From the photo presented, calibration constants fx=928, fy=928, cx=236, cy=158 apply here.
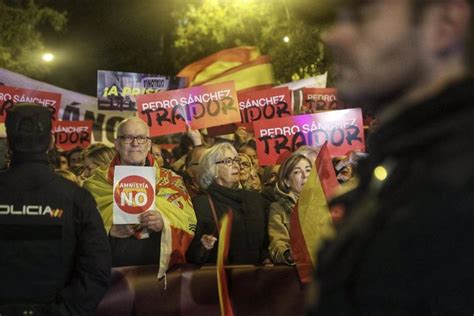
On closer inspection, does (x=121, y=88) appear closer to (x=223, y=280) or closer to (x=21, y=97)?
(x=21, y=97)

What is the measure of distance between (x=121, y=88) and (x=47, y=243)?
26.1 feet

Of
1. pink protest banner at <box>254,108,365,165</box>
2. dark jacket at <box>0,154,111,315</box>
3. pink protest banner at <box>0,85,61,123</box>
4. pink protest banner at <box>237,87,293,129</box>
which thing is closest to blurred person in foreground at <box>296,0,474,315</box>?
dark jacket at <box>0,154,111,315</box>

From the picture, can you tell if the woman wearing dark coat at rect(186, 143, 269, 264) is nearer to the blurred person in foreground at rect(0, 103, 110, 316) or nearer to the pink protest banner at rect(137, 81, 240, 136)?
the blurred person in foreground at rect(0, 103, 110, 316)

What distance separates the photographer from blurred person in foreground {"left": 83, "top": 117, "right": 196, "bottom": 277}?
A: 6809 mm

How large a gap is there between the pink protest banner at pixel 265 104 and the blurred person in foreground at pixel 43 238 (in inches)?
263

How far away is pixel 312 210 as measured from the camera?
6609 mm

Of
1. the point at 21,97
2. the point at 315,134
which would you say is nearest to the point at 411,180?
the point at 315,134

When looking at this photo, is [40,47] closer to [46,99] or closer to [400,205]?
[46,99]

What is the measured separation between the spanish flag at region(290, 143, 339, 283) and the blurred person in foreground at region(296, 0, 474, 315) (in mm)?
5027

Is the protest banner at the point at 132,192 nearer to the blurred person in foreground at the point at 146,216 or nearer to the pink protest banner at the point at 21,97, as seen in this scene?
the blurred person in foreground at the point at 146,216

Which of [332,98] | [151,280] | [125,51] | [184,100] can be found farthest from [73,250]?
[125,51]

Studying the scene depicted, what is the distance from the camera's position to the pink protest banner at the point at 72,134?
39.2ft

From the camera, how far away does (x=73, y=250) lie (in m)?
4.75

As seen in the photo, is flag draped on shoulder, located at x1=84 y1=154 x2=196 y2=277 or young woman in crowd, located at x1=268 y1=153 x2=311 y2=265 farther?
young woman in crowd, located at x1=268 y1=153 x2=311 y2=265
